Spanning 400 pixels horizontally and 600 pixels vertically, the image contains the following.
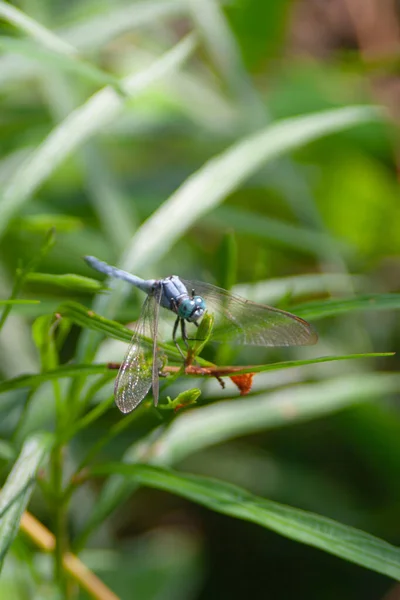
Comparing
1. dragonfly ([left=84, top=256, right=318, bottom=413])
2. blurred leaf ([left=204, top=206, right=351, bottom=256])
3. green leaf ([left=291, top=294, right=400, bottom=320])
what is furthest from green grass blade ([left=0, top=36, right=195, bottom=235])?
Answer: blurred leaf ([left=204, top=206, right=351, bottom=256])

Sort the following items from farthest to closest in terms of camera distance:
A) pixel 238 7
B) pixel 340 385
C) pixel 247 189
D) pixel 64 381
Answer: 1. pixel 238 7
2. pixel 247 189
3. pixel 340 385
4. pixel 64 381

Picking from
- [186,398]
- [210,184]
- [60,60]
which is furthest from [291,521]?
[60,60]

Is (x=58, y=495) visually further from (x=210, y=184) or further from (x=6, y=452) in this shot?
(x=210, y=184)

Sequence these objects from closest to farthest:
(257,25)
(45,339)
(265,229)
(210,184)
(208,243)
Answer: (45,339) → (210,184) → (265,229) → (208,243) → (257,25)

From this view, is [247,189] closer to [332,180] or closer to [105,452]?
[332,180]

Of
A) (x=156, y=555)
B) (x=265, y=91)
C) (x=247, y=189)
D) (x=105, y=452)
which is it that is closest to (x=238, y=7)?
(x=265, y=91)
